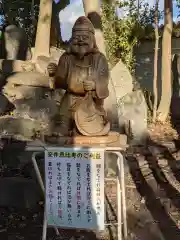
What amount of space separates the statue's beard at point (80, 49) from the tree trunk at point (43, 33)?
695 centimetres

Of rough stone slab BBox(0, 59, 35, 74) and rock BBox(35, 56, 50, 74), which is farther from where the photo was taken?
rock BBox(35, 56, 50, 74)

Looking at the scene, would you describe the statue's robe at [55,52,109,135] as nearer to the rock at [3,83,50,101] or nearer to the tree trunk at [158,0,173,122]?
the rock at [3,83,50,101]

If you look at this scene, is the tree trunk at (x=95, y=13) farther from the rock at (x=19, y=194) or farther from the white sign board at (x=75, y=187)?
the white sign board at (x=75, y=187)

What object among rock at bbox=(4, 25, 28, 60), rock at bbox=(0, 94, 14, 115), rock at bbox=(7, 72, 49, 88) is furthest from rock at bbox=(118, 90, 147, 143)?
rock at bbox=(4, 25, 28, 60)

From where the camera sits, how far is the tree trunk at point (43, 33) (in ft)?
34.6

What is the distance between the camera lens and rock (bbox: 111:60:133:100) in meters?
8.69

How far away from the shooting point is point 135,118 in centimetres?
Result: 786

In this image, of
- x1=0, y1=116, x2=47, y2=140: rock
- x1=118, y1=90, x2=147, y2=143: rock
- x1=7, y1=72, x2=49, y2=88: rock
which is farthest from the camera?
x1=7, y1=72, x2=49, y2=88: rock

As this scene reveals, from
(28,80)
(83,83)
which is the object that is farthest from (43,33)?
(83,83)

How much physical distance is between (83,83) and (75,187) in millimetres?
917

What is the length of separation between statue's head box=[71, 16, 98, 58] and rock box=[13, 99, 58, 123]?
3292mm

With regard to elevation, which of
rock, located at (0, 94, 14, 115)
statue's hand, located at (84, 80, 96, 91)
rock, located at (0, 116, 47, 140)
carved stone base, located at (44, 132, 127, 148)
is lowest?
carved stone base, located at (44, 132, 127, 148)

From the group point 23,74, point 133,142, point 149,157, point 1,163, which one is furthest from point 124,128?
point 1,163

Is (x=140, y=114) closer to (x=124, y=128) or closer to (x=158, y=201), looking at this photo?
(x=124, y=128)
